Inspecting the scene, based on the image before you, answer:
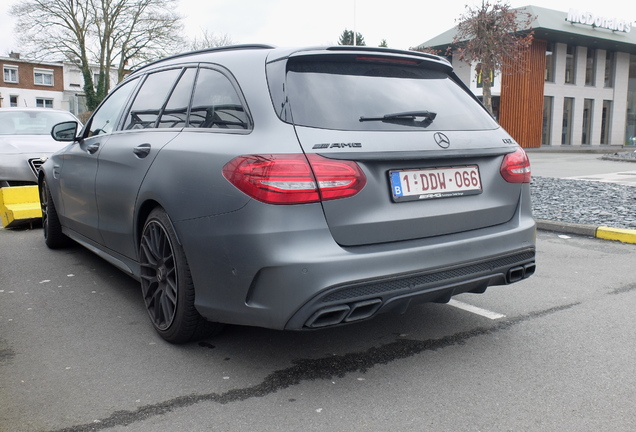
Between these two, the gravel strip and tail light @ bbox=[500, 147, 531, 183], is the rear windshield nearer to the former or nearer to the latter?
tail light @ bbox=[500, 147, 531, 183]

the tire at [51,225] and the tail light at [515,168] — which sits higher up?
the tail light at [515,168]

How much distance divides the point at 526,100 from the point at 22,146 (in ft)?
98.2

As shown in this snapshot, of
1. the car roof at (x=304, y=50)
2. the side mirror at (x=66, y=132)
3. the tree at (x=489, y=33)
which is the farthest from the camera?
the tree at (x=489, y=33)

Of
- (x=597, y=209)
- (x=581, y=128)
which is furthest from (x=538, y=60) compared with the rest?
(x=597, y=209)

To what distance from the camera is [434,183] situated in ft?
9.58

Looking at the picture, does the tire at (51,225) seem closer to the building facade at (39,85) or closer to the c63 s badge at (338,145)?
the c63 s badge at (338,145)

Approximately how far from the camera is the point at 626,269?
5152mm

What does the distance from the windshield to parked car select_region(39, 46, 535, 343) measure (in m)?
6.46

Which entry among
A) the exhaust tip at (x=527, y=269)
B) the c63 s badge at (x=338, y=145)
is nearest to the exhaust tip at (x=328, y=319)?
the c63 s badge at (x=338, y=145)

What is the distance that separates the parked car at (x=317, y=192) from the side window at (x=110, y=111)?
0.81m

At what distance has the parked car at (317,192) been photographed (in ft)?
8.61

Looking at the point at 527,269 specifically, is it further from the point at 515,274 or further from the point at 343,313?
the point at 343,313

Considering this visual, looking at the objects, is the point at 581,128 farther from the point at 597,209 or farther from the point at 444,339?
the point at 444,339

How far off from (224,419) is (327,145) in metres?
1.25
